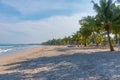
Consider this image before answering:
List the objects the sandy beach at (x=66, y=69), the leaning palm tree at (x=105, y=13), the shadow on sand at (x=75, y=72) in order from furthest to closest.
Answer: the leaning palm tree at (x=105, y=13) → the sandy beach at (x=66, y=69) → the shadow on sand at (x=75, y=72)

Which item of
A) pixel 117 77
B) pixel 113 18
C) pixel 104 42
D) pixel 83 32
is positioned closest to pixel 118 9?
pixel 113 18

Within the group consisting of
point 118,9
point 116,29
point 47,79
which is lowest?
point 47,79

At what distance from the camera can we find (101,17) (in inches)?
1128

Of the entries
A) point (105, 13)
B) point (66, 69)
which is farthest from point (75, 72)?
point (105, 13)

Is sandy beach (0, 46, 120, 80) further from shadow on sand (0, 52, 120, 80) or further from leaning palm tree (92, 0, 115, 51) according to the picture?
leaning palm tree (92, 0, 115, 51)

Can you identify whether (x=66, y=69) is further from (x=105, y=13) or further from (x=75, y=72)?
(x=105, y=13)

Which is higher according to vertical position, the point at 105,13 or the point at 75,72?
the point at 105,13

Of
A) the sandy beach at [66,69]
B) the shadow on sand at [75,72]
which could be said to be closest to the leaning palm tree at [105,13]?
the sandy beach at [66,69]

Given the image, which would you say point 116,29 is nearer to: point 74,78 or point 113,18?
point 113,18

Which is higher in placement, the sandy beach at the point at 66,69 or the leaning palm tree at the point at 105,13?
the leaning palm tree at the point at 105,13

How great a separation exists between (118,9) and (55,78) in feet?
67.8

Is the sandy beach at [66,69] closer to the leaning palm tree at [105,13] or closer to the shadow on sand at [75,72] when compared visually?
the shadow on sand at [75,72]

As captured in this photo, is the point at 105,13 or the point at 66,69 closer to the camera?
the point at 66,69

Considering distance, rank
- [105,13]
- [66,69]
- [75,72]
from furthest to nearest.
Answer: [105,13], [66,69], [75,72]
